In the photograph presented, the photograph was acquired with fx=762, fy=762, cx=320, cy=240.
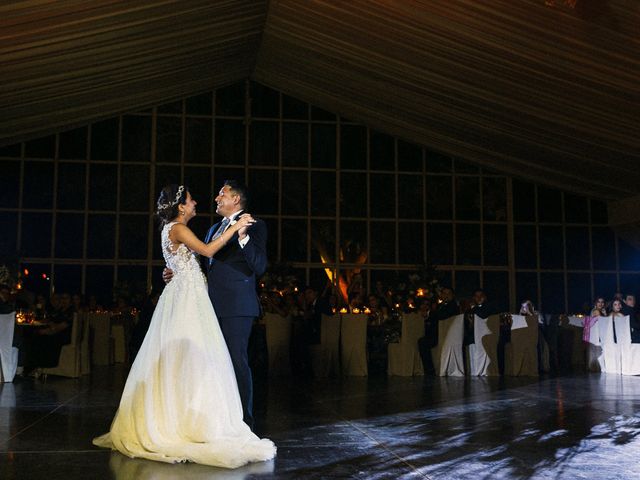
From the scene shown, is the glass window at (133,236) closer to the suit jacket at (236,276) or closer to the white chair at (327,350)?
the white chair at (327,350)

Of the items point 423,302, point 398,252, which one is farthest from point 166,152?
point 423,302

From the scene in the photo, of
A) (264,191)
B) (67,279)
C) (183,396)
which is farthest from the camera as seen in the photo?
(264,191)

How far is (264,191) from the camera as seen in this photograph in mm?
14766

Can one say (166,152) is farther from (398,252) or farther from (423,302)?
(423,302)

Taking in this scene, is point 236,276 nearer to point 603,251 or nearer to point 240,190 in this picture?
point 240,190

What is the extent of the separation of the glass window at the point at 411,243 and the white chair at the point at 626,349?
5.24 m

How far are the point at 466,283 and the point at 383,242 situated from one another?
183 cm

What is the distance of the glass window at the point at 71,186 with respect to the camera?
14.3 m

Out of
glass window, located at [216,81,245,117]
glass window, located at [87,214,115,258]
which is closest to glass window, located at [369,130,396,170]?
glass window, located at [216,81,245,117]

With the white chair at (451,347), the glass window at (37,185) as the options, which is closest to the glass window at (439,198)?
the white chair at (451,347)

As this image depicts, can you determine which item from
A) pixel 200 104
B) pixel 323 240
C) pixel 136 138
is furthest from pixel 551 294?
pixel 136 138

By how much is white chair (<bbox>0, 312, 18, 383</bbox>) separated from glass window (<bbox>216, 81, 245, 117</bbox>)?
768 centimetres

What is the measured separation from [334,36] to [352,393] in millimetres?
5415

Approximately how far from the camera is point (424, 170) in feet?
49.9
